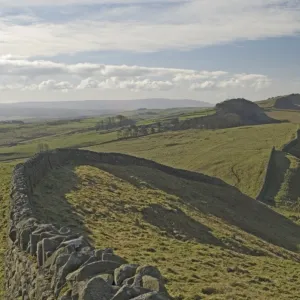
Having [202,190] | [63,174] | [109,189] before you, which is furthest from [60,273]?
[202,190]

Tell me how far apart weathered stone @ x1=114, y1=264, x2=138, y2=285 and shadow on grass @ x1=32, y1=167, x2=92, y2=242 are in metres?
8.13

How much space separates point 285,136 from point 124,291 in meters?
117

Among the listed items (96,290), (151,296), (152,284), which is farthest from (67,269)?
(151,296)

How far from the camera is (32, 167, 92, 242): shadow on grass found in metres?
23.0

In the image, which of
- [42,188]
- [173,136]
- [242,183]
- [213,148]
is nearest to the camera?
[42,188]

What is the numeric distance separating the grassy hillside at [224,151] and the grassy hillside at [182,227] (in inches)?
996

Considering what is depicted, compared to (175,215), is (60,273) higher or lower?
higher

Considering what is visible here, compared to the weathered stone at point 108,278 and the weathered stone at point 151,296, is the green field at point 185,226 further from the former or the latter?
the weathered stone at point 151,296

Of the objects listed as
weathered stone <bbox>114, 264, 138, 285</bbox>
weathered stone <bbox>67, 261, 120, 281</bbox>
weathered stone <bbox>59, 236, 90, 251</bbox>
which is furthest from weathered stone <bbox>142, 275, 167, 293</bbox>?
weathered stone <bbox>59, 236, 90, 251</bbox>

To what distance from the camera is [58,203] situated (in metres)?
28.2

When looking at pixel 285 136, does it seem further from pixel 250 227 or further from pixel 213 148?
pixel 250 227

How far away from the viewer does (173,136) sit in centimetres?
14462

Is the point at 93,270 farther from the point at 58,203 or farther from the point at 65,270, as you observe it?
the point at 58,203

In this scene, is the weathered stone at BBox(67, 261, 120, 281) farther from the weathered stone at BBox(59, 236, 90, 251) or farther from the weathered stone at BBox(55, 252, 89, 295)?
the weathered stone at BBox(59, 236, 90, 251)
